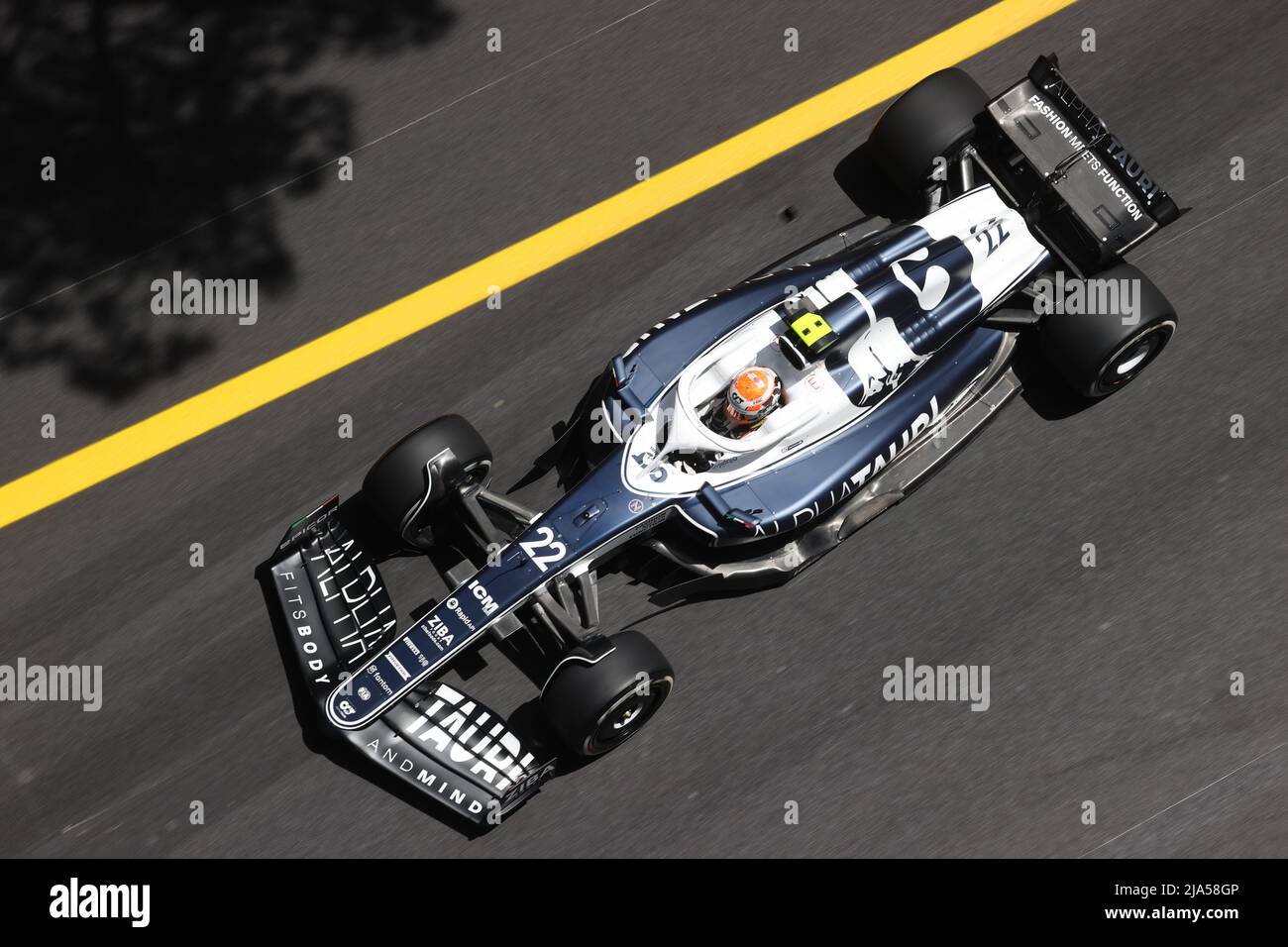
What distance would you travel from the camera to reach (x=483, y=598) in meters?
8.19

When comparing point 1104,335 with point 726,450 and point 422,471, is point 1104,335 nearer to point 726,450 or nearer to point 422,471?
point 726,450

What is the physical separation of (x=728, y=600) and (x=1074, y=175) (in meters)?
3.54

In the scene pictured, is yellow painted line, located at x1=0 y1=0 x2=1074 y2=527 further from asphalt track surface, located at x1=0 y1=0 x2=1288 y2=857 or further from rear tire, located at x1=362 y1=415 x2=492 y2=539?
rear tire, located at x1=362 y1=415 x2=492 y2=539

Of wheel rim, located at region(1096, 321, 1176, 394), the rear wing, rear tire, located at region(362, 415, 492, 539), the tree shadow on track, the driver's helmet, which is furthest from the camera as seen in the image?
the tree shadow on track

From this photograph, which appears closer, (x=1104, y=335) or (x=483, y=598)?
(x=483, y=598)

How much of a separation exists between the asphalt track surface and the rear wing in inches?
46.1

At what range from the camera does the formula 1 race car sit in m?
8.26

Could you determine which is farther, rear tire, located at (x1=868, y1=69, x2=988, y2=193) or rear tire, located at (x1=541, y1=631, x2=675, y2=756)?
rear tire, located at (x1=868, y1=69, x2=988, y2=193)

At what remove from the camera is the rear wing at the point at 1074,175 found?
8.60 m

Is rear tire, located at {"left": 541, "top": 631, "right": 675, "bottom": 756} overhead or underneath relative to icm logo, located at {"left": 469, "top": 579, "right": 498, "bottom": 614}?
underneath

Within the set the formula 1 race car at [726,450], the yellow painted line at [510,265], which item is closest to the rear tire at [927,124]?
the formula 1 race car at [726,450]
